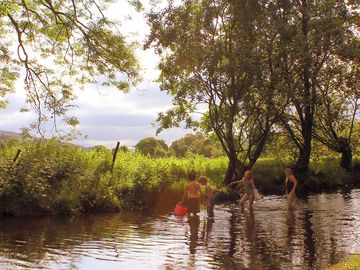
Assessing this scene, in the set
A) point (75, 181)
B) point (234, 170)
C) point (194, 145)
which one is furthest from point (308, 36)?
point (194, 145)

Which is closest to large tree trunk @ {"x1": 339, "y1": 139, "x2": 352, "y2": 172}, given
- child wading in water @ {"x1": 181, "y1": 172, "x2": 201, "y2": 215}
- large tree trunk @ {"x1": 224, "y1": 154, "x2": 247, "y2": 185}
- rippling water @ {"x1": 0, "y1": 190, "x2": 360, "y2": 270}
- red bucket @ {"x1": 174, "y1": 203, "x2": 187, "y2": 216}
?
large tree trunk @ {"x1": 224, "y1": 154, "x2": 247, "y2": 185}

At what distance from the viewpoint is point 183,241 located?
45.3 feet

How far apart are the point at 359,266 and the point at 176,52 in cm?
2301

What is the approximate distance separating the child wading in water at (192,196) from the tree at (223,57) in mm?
11360

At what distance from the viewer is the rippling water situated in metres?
10.9

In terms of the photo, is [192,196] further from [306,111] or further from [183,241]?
[306,111]

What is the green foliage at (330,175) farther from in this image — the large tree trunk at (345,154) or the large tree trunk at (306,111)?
the large tree trunk at (306,111)

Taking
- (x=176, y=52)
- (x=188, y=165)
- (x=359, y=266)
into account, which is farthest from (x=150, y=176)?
(x=359, y=266)

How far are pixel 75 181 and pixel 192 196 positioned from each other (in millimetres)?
6111

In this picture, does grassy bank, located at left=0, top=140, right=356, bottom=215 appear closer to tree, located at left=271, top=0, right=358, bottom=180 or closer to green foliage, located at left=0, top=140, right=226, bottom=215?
green foliage, located at left=0, top=140, right=226, bottom=215

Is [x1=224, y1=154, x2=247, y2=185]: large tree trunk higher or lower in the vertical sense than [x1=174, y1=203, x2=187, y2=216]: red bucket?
higher

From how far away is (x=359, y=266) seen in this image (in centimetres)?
834

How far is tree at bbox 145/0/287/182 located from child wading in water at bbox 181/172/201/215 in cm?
1136

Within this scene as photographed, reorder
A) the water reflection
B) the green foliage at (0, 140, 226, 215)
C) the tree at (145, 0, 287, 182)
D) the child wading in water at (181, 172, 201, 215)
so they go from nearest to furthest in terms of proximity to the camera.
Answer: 1. the water reflection
2. the child wading in water at (181, 172, 201, 215)
3. the green foliage at (0, 140, 226, 215)
4. the tree at (145, 0, 287, 182)
